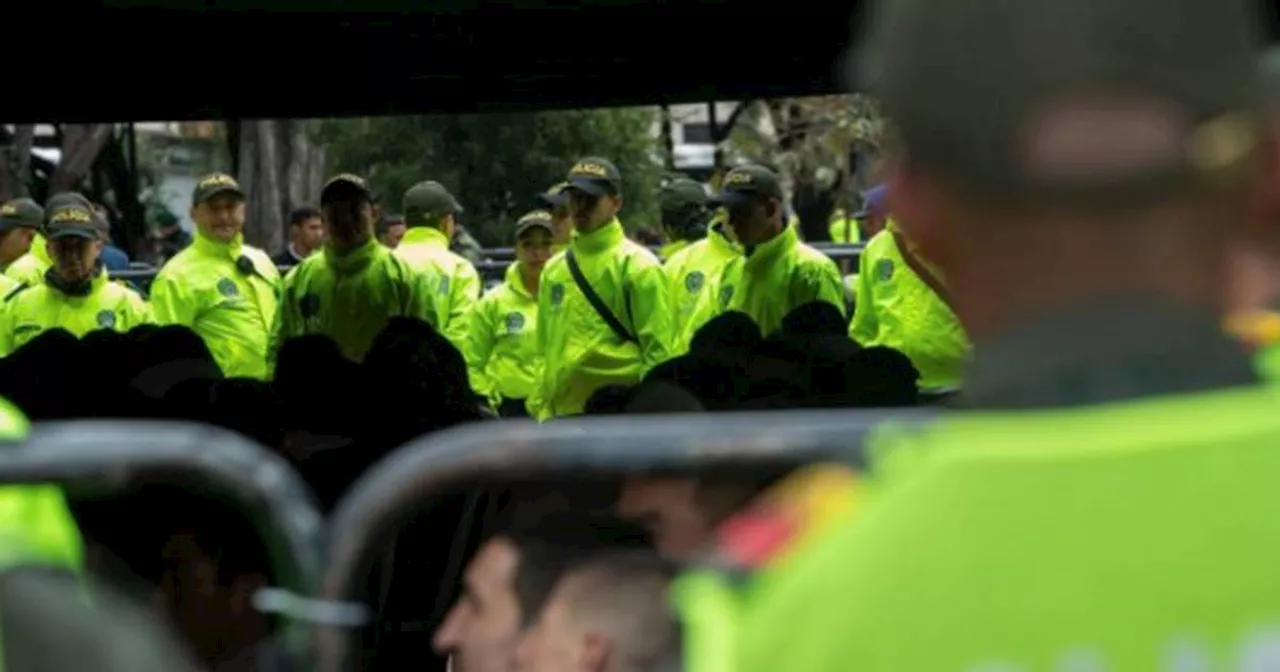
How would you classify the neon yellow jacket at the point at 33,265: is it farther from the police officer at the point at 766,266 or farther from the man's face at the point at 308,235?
the police officer at the point at 766,266

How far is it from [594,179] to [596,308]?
2.31 feet

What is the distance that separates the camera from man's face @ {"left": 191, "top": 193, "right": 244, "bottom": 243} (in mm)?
11172

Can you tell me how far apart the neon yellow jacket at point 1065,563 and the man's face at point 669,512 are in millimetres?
1181

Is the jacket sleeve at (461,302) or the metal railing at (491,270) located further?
the metal railing at (491,270)

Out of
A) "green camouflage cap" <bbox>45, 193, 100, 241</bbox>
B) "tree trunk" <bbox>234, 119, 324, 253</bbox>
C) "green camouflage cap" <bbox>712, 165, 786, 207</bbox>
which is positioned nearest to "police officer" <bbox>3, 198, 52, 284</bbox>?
"green camouflage cap" <bbox>45, 193, 100, 241</bbox>

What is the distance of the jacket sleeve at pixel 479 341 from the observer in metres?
11.9

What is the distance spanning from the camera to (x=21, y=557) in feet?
6.66

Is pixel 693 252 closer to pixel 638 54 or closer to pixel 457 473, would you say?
pixel 638 54

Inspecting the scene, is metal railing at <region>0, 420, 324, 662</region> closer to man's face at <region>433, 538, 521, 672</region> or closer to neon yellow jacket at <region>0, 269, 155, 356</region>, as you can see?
man's face at <region>433, 538, 521, 672</region>

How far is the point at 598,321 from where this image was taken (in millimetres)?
9938

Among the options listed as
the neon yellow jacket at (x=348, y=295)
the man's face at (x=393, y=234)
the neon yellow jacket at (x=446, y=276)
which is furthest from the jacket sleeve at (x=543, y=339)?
the man's face at (x=393, y=234)

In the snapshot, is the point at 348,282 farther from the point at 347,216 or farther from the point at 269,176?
the point at 269,176

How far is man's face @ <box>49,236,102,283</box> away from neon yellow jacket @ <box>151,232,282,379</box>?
30cm

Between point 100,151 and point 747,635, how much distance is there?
2875cm
